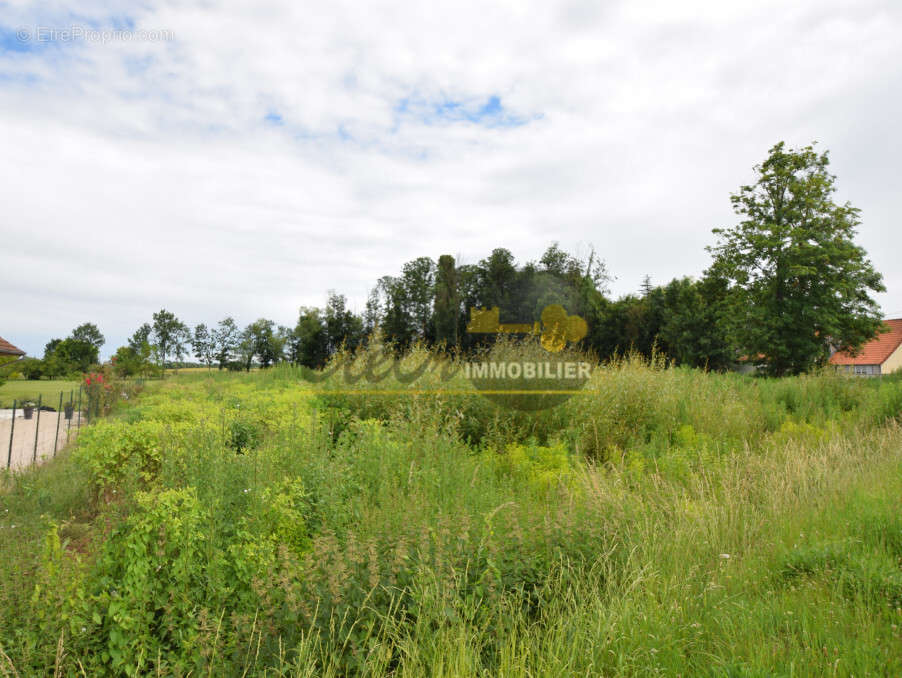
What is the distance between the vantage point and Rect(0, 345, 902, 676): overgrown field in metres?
2.33

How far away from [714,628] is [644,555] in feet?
2.06

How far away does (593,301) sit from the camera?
1050 inches

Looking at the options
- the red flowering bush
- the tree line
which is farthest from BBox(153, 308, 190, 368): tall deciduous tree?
the red flowering bush

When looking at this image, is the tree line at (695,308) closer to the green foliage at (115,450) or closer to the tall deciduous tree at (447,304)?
the tall deciduous tree at (447,304)

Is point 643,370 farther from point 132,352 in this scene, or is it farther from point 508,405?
point 132,352

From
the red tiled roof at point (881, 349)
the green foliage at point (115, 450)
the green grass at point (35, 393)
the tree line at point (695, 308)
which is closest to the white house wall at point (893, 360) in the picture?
the red tiled roof at point (881, 349)

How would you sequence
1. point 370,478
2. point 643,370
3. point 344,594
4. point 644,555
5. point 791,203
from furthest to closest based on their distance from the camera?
point 791,203, point 643,370, point 370,478, point 644,555, point 344,594

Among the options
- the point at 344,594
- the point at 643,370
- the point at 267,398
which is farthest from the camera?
the point at 643,370

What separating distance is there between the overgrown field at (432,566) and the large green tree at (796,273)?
54.6ft

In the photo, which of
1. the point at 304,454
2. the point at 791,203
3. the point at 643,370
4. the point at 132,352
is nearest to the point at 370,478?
the point at 304,454

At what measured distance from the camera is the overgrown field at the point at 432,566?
233 cm

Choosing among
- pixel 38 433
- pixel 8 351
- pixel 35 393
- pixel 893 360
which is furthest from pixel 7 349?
pixel 893 360

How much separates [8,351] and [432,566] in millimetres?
18437

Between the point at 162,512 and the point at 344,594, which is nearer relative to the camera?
the point at 344,594
